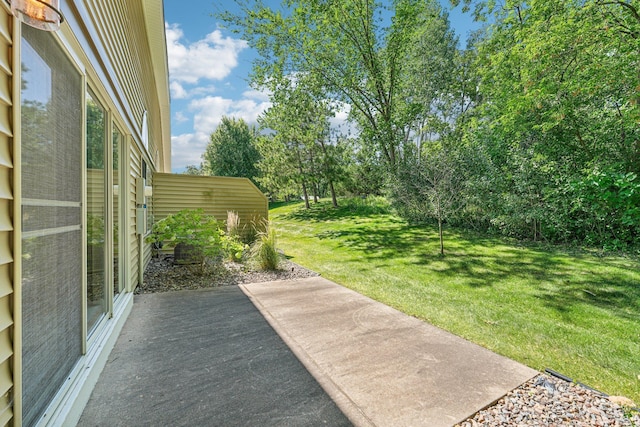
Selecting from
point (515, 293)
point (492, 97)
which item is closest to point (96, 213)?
point (515, 293)

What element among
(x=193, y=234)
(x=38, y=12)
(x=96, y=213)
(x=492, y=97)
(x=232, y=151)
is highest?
(x=232, y=151)

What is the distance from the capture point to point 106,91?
241cm

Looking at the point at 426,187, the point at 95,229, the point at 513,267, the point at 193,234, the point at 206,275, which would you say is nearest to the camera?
the point at 95,229

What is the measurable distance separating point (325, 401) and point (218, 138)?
2694 centimetres

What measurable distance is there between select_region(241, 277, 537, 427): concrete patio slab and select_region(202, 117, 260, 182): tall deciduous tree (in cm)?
2303

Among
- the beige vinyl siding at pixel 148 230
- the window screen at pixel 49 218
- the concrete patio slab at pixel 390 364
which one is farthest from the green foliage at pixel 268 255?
the window screen at pixel 49 218

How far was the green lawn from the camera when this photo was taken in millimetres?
2564

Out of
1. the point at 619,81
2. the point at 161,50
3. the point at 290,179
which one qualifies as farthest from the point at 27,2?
the point at 290,179

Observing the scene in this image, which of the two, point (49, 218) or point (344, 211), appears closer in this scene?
point (49, 218)

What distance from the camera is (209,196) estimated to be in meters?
8.20

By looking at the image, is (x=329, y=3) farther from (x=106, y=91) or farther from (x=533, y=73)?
(x=106, y=91)

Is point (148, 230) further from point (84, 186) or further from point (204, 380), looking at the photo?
point (204, 380)

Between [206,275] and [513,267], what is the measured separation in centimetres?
555

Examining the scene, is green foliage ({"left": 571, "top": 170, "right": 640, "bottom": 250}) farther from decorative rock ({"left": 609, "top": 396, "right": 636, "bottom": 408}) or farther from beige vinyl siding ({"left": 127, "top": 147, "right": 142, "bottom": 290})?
beige vinyl siding ({"left": 127, "top": 147, "right": 142, "bottom": 290})
